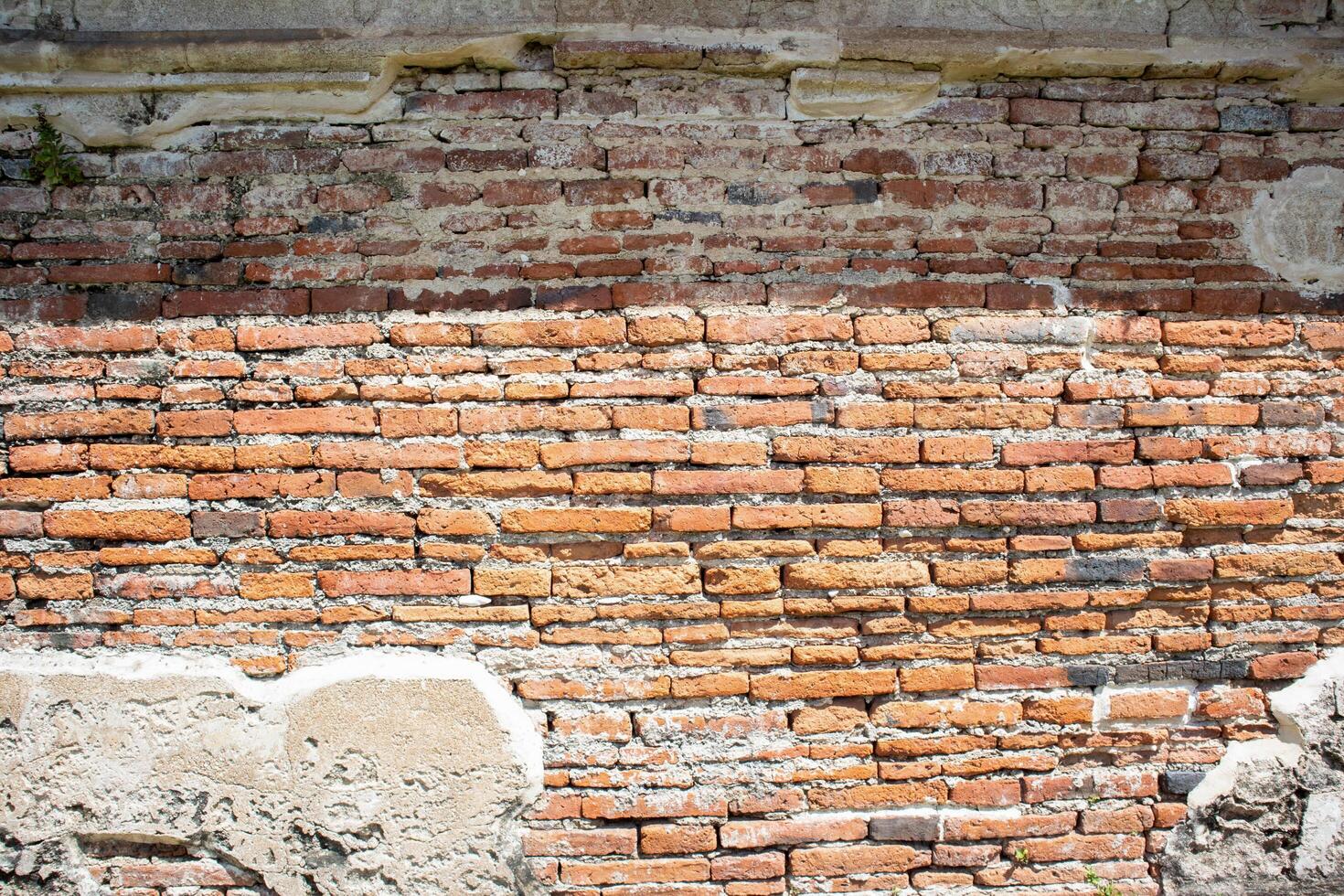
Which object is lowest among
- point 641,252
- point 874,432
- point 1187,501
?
point 1187,501

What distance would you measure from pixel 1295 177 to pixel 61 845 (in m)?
4.25

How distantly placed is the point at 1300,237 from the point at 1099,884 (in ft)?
6.91

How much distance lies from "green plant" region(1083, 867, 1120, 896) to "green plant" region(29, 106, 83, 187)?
12.2ft

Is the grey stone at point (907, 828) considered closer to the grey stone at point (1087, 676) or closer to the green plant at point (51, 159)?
the grey stone at point (1087, 676)

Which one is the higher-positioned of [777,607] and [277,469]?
[277,469]

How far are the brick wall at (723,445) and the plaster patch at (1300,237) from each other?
0.23 ft

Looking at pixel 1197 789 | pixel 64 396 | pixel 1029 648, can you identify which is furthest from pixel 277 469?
pixel 1197 789

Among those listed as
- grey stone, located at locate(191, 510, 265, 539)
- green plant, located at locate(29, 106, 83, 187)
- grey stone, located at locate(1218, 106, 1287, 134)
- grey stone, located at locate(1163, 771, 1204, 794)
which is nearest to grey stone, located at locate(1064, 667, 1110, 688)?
grey stone, located at locate(1163, 771, 1204, 794)

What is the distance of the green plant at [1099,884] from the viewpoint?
2615 mm

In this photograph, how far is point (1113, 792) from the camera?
8.62ft

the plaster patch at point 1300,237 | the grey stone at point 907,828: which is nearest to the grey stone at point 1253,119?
the plaster patch at point 1300,237

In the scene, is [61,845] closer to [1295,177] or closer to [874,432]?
[874,432]

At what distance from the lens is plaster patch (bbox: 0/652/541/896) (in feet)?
8.12

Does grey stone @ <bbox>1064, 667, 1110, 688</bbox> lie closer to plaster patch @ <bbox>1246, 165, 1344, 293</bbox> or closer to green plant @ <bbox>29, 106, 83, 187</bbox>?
plaster patch @ <bbox>1246, 165, 1344, 293</bbox>
